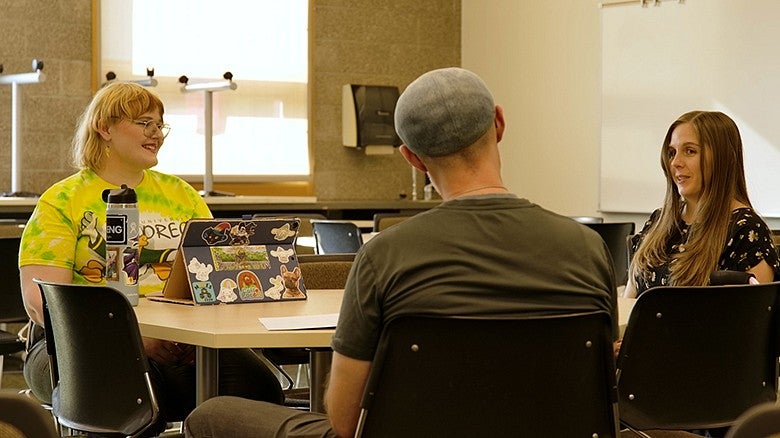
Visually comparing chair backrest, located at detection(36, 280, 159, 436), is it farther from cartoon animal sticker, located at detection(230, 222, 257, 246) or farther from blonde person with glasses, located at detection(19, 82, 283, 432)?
cartoon animal sticker, located at detection(230, 222, 257, 246)

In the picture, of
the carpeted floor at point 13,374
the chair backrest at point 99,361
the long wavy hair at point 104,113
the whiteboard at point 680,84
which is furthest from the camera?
the whiteboard at point 680,84

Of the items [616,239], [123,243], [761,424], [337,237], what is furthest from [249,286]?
[616,239]

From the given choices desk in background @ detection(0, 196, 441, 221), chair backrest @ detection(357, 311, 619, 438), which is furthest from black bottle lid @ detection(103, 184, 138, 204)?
desk in background @ detection(0, 196, 441, 221)

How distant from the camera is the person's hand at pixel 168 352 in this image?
2.81 meters

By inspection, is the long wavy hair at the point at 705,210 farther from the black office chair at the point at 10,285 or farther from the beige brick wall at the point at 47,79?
the beige brick wall at the point at 47,79

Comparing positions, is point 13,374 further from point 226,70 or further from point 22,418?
point 22,418

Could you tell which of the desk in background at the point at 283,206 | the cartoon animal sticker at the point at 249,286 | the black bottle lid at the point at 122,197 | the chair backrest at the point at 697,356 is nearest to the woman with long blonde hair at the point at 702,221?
the chair backrest at the point at 697,356

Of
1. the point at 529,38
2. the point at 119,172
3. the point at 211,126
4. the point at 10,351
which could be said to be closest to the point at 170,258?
the point at 119,172

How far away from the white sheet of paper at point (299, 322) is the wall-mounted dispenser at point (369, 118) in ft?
19.0

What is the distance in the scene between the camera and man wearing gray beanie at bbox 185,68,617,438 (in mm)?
1651

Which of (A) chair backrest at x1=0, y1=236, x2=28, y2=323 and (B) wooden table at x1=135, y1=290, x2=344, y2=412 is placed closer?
(B) wooden table at x1=135, y1=290, x2=344, y2=412

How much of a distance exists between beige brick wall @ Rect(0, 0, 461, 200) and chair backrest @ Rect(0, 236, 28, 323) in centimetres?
305

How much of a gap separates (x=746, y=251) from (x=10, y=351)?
2.72 metres

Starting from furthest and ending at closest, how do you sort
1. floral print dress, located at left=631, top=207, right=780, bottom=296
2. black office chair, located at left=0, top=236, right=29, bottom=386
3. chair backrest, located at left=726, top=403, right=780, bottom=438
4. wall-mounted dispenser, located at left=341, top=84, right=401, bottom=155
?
wall-mounted dispenser, located at left=341, top=84, right=401, bottom=155
black office chair, located at left=0, top=236, right=29, bottom=386
floral print dress, located at left=631, top=207, right=780, bottom=296
chair backrest, located at left=726, top=403, right=780, bottom=438
